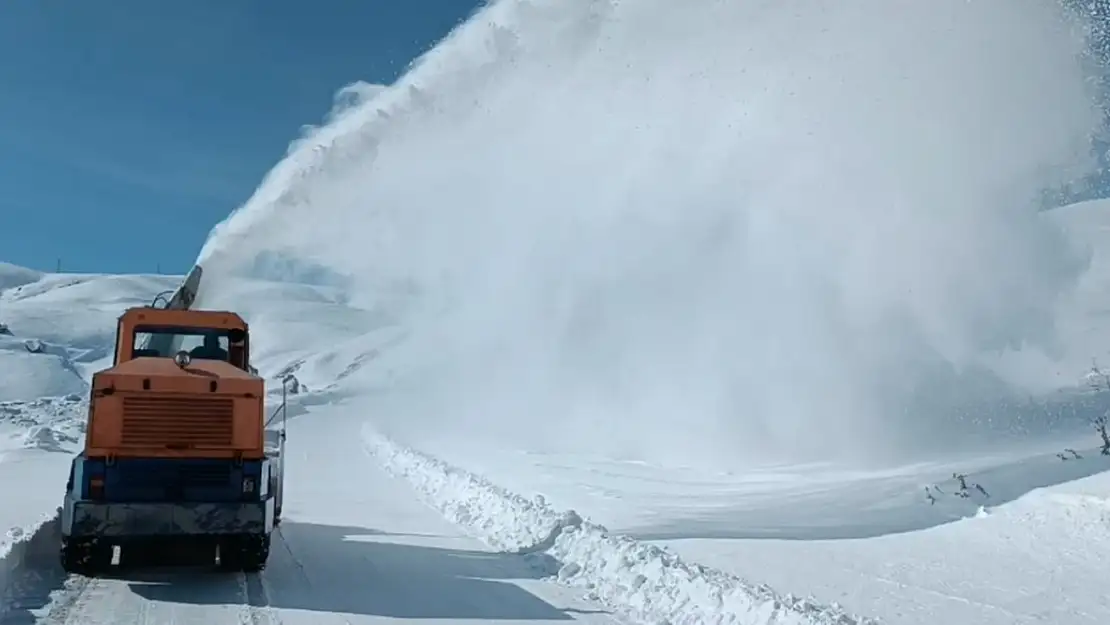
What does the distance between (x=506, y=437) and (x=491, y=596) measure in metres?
22.0

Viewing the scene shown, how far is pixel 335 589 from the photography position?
8531 millimetres

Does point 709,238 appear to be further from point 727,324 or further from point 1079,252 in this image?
point 1079,252

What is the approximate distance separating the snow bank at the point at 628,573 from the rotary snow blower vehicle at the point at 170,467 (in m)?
3.15

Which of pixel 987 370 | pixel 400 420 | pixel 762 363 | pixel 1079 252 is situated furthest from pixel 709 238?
pixel 400 420

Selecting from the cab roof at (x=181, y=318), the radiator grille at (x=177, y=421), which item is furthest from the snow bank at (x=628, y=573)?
the cab roof at (x=181, y=318)

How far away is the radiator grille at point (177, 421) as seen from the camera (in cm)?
821

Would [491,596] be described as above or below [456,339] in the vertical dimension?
below

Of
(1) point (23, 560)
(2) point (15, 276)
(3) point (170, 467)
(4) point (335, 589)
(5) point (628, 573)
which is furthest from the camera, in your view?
(2) point (15, 276)

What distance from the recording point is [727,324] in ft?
79.8

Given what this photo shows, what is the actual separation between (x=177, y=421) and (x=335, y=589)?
82.7 inches

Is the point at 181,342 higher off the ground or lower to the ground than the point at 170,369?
higher

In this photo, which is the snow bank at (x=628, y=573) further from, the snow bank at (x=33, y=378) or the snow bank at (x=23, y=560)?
the snow bank at (x=33, y=378)

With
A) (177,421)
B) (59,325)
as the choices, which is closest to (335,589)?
(177,421)

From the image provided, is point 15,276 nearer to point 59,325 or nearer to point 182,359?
point 59,325
